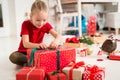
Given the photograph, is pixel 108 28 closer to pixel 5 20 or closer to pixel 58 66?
pixel 5 20

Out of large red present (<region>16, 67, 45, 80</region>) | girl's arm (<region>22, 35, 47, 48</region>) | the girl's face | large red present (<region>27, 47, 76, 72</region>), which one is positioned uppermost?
the girl's face

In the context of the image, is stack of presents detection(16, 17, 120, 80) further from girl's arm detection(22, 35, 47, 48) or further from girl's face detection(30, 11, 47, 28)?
girl's face detection(30, 11, 47, 28)

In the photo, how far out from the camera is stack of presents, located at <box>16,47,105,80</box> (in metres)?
0.94

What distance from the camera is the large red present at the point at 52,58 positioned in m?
1.06

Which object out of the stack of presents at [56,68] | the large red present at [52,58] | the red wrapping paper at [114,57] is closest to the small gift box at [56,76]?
the stack of presents at [56,68]

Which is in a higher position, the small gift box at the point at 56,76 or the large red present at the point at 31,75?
the large red present at the point at 31,75

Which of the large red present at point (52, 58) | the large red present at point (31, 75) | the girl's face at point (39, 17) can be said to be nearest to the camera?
the large red present at point (31, 75)

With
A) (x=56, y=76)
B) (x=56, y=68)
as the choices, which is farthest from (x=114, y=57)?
(x=56, y=76)

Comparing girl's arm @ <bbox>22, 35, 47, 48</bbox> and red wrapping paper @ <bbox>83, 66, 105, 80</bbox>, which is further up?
girl's arm @ <bbox>22, 35, 47, 48</bbox>

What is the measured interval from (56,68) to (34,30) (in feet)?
1.11

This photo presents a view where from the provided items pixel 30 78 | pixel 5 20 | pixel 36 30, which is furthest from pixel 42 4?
pixel 5 20

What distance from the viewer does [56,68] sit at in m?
1.11

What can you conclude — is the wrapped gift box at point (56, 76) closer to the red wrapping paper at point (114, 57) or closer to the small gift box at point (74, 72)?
the small gift box at point (74, 72)

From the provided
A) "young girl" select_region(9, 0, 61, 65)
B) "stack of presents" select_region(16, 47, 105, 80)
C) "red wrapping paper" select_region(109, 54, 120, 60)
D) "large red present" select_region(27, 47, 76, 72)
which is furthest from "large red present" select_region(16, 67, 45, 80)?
"red wrapping paper" select_region(109, 54, 120, 60)
